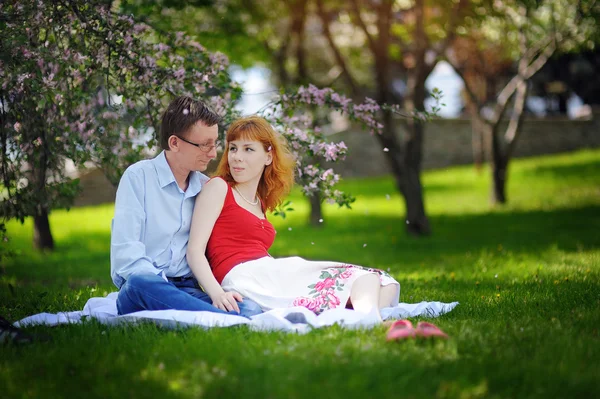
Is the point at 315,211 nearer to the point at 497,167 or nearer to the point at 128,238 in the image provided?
the point at 497,167

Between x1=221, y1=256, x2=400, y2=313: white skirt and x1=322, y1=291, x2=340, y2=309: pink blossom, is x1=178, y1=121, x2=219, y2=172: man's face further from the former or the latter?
x1=322, y1=291, x2=340, y2=309: pink blossom

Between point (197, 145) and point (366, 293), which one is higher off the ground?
point (197, 145)

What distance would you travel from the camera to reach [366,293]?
4363 mm

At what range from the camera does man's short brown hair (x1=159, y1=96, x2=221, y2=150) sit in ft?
15.0

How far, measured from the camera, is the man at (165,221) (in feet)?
13.9

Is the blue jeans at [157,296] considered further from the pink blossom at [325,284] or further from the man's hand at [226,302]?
the pink blossom at [325,284]

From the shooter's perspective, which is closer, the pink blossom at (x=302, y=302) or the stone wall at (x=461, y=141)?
the pink blossom at (x=302, y=302)

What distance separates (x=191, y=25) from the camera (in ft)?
40.9

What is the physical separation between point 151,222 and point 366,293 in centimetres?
152

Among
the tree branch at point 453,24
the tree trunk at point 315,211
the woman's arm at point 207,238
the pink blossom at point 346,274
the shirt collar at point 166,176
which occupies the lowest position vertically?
the tree trunk at point 315,211

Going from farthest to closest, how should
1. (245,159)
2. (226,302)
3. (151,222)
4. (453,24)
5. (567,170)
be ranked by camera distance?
(567,170) < (453,24) < (245,159) < (151,222) < (226,302)

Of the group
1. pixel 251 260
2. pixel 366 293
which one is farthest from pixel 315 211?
pixel 366 293

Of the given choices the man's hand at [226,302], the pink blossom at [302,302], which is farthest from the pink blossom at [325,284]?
the man's hand at [226,302]

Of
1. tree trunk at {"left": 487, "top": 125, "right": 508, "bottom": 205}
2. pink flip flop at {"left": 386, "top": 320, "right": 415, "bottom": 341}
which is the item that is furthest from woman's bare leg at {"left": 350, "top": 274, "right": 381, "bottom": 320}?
tree trunk at {"left": 487, "top": 125, "right": 508, "bottom": 205}
